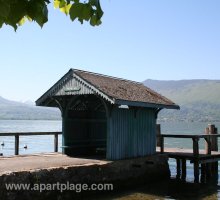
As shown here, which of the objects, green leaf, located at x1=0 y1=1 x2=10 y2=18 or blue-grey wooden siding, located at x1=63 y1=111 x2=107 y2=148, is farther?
blue-grey wooden siding, located at x1=63 y1=111 x2=107 y2=148

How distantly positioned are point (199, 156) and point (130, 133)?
15.7 feet

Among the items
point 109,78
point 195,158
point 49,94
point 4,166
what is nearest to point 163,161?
point 195,158

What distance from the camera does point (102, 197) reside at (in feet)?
51.2

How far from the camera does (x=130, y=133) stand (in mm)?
18562

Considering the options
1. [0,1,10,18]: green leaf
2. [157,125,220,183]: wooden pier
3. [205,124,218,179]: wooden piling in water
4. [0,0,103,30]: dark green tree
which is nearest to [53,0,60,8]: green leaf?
[0,0,103,30]: dark green tree

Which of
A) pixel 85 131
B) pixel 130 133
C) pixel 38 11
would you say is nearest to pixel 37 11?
pixel 38 11

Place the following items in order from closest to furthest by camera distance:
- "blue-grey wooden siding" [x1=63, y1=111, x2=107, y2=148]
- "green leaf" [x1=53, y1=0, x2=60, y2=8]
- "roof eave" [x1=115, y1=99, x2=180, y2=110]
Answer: "green leaf" [x1=53, y1=0, x2=60, y2=8]
"roof eave" [x1=115, y1=99, x2=180, y2=110]
"blue-grey wooden siding" [x1=63, y1=111, x2=107, y2=148]

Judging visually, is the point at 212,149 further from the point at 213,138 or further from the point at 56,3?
the point at 56,3

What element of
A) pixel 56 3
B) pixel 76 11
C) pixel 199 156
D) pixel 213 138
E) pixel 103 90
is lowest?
pixel 199 156

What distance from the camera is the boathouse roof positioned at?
1705 centimetres

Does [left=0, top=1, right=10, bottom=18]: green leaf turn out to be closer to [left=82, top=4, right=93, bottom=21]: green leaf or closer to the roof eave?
[left=82, top=4, right=93, bottom=21]: green leaf

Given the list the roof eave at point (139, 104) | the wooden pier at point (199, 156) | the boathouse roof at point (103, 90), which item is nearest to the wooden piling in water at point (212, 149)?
the wooden pier at point (199, 156)

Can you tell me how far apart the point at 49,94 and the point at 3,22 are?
52.3ft

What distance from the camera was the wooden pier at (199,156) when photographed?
20.9 m
